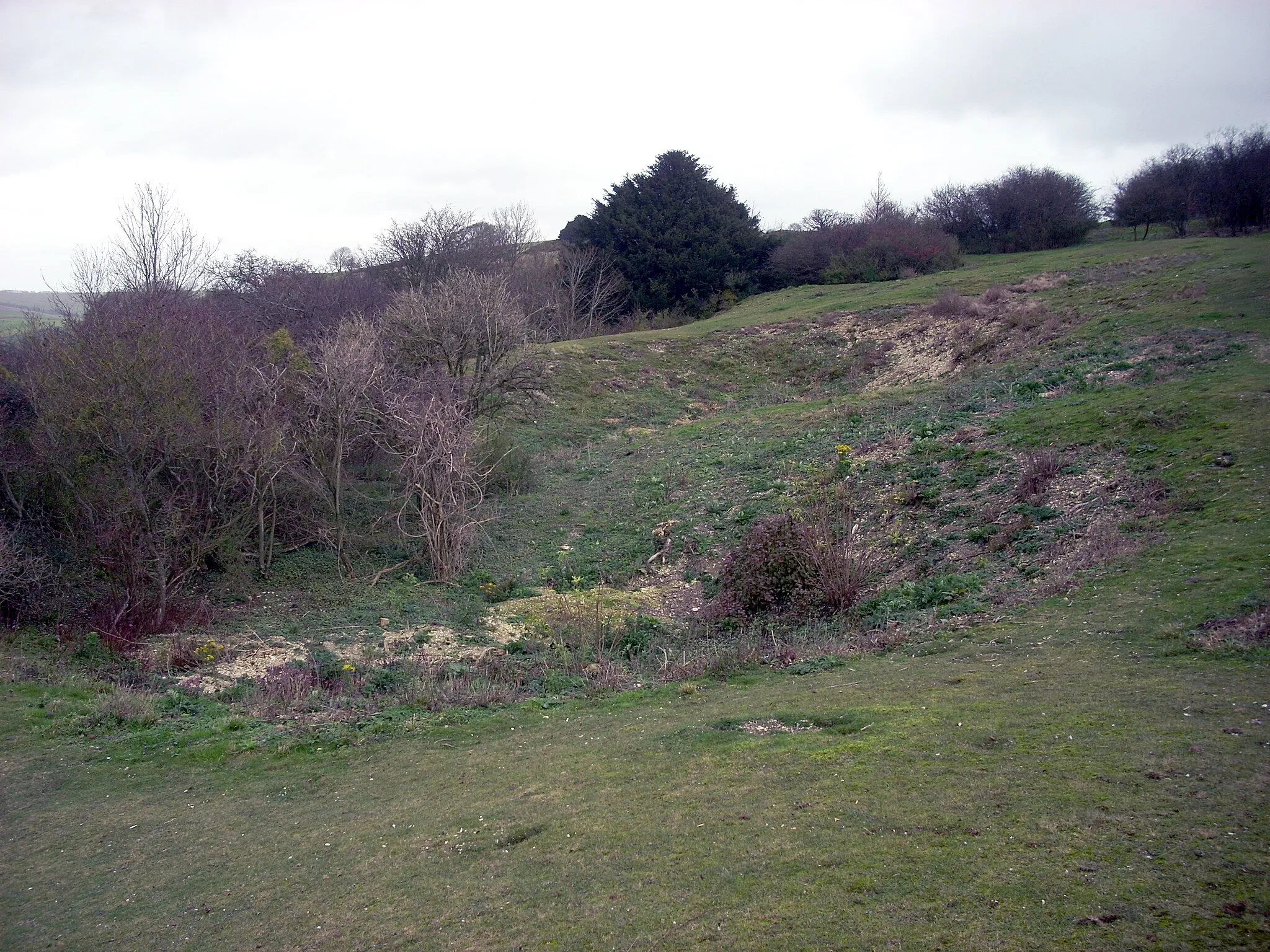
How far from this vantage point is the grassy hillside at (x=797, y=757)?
183 inches

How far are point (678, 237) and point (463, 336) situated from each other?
2790 centimetres

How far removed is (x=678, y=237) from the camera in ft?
164

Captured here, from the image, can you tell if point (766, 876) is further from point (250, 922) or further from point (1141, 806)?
point (250, 922)

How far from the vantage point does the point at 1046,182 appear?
1879 inches

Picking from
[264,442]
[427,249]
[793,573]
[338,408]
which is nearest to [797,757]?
[793,573]

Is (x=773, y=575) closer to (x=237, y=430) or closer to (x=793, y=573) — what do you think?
(x=793, y=573)

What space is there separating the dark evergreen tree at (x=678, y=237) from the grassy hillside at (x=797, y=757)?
32874 millimetres

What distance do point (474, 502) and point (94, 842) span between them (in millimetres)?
14405

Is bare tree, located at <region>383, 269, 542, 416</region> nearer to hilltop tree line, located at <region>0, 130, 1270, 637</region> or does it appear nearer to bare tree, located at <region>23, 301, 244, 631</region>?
hilltop tree line, located at <region>0, 130, 1270, 637</region>

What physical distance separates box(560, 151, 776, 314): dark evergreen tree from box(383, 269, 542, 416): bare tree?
998 inches

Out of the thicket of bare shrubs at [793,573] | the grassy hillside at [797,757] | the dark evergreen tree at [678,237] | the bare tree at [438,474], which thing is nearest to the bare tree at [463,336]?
the bare tree at [438,474]

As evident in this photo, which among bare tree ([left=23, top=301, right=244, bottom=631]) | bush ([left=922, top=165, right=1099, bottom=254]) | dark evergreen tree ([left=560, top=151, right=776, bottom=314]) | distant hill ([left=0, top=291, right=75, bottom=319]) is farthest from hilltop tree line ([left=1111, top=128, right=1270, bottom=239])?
distant hill ([left=0, top=291, right=75, bottom=319])

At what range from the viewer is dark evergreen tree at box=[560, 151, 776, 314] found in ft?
165

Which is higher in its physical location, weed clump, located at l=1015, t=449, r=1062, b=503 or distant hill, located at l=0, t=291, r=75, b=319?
distant hill, located at l=0, t=291, r=75, b=319
